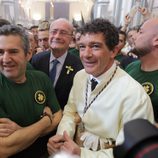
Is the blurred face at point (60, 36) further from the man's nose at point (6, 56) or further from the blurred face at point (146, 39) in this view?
the man's nose at point (6, 56)

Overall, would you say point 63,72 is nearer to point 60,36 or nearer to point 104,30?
point 60,36

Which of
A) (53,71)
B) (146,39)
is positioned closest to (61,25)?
(53,71)

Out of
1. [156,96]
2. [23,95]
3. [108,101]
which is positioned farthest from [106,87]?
[23,95]

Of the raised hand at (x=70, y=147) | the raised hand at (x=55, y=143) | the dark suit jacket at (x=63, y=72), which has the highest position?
the dark suit jacket at (x=63, y=72)

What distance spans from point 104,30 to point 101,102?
498 millimetres

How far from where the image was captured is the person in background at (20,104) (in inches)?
55.8

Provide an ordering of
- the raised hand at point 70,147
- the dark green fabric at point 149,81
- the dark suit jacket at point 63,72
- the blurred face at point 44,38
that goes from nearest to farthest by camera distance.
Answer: the raised hand at point 70,147, the dark green fabric at point 149,81, the dark suit jacket at point 63,72, the blurred face at point 44,38

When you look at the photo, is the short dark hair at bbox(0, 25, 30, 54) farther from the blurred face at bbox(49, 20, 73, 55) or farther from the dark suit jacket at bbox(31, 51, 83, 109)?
the blurred face at bbox(49, 20, 73, 55)

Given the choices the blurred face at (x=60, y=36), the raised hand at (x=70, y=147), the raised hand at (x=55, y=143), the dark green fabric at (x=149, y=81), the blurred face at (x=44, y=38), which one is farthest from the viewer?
the blurred face at (x=44, y=38)

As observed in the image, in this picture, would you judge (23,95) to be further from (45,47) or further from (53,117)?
(45,47)

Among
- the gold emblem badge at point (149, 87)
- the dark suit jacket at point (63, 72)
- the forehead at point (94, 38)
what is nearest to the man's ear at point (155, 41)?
the gold emblem badge at point (149, 87)

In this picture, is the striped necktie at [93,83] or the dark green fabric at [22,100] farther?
the striped necktie at [93,83]

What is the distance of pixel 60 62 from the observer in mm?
2467

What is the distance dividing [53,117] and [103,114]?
1.35 feet
